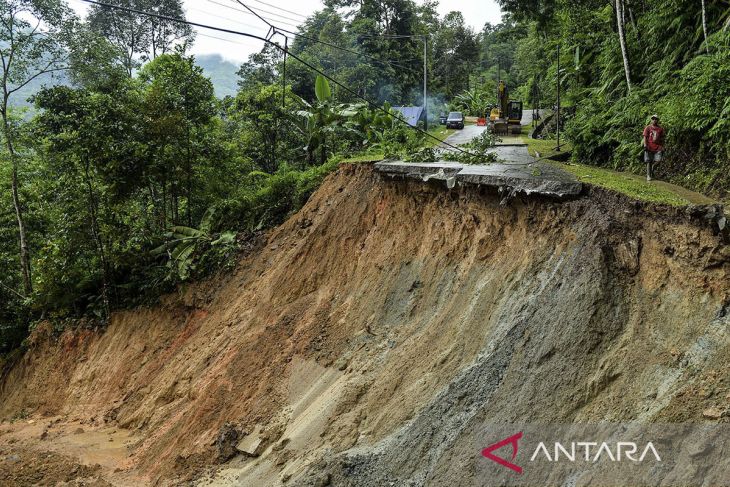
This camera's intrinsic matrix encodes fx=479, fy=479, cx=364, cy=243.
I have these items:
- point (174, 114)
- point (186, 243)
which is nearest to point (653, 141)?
point (186, 243)

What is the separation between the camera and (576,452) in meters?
5.08

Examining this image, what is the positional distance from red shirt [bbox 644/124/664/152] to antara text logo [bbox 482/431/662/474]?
19.0 feet

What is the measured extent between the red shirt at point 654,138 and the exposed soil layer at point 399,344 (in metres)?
2.53

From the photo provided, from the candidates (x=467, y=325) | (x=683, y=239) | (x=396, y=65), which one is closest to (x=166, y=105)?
(x=467, y=325)

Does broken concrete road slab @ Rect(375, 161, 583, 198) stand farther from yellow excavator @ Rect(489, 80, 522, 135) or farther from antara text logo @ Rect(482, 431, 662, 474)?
yellow excavator @ Rect(489, 80, 522, 135)

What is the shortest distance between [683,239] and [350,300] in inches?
238

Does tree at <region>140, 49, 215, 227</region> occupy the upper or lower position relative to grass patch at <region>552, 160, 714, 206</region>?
upper

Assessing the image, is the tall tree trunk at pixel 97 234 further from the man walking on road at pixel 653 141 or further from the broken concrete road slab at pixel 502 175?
the man walking on road at pixel 653 141

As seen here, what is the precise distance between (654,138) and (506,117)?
1572 centimetres

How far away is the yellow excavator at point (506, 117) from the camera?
22.1 meters

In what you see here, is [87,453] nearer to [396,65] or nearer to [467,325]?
[467,325]

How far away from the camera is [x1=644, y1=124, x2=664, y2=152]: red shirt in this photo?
8.48 metres

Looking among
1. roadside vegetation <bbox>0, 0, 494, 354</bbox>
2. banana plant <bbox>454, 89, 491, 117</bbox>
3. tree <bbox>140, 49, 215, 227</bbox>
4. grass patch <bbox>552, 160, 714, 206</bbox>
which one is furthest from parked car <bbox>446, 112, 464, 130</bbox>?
grass patch <bbox>552, 160, 714, 206</bbox>

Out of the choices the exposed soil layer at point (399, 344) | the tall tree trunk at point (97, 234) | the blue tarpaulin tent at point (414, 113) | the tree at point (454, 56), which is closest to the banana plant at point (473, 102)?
the tree at point (454, 56)
